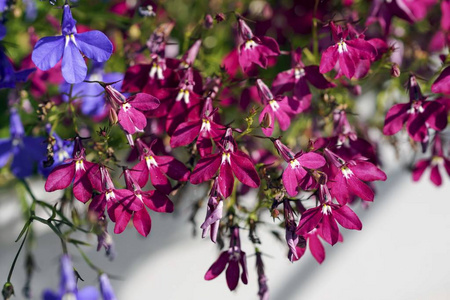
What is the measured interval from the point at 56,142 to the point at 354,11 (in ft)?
1.56

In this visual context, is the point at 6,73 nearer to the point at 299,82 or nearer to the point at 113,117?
the point at 113,117

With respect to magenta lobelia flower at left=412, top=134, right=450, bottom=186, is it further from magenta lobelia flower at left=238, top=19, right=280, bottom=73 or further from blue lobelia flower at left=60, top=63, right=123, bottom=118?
blue lobelia flower at left=60, top=63, right=123, bottom=118

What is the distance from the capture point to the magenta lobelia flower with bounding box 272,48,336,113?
1.91ft

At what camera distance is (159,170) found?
0.54 metres

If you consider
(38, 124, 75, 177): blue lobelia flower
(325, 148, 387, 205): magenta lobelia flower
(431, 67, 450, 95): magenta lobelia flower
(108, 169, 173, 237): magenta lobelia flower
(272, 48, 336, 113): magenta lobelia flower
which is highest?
(431, 67, 450, 95): magenta lobelia flower

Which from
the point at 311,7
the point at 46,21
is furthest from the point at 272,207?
the point at 46,21

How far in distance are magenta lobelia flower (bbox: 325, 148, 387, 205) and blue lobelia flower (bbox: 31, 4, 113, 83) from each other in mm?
255

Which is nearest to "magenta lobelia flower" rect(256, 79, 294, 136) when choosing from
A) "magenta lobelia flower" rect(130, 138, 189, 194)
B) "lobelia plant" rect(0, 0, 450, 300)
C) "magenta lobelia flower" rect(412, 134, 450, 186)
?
"lobelia plant" rect(0, 0, 450, 300)

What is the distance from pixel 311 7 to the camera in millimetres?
783

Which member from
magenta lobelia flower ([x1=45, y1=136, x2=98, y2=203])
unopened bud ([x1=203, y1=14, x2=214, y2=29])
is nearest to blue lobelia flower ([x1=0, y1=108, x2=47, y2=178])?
magenta lobelia flower ([x1=45, y1=136, x2=98, y2=203])

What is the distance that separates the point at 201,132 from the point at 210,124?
0.5 inches

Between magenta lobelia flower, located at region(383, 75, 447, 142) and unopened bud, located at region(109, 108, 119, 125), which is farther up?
unopened bud, located at region(109, 108, 119, 125)

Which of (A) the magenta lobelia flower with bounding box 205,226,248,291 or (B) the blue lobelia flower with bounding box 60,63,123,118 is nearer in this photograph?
(A) the magenta lobelia flower with bounding box 205,226,248,291

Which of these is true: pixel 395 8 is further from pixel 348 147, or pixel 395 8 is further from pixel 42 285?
pixel 42 285
